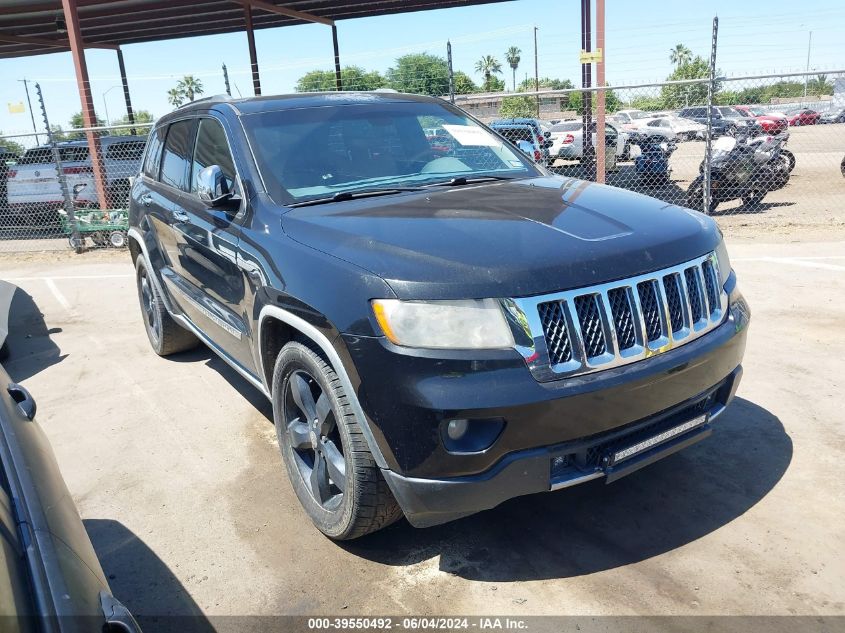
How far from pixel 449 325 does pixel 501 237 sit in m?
→ 0.48

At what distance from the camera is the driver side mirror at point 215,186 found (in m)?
3.31

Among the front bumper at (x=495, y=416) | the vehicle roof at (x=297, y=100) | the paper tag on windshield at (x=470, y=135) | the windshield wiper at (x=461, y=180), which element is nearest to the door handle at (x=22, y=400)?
the front bumper at (x=495, y=416)

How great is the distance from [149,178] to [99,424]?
1932mm

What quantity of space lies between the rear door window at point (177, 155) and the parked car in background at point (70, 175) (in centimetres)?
836

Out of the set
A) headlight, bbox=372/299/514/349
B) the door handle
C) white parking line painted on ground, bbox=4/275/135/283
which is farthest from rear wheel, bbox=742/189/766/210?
the door handle

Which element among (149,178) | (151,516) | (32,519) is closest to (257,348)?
(151,516)

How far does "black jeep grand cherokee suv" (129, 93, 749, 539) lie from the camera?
7.59 feet

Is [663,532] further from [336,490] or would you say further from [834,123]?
[834,123]

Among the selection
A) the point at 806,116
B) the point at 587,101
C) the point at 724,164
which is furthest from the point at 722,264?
the point at 806,116

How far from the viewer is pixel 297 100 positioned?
391cm

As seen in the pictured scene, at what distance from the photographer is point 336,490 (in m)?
2.96

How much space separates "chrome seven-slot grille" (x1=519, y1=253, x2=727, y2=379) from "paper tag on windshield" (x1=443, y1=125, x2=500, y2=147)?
1753 mm

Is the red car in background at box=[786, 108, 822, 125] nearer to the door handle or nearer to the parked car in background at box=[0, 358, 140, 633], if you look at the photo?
the door handle

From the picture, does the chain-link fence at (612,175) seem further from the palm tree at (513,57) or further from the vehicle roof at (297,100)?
the palm tree at (513,57)
